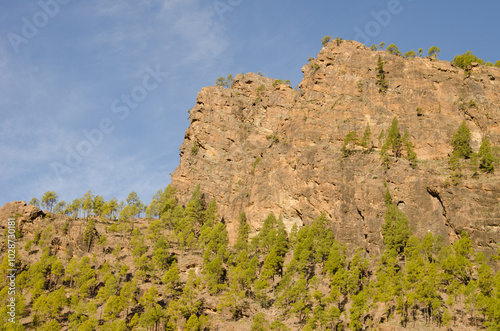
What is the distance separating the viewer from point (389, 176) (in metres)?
116

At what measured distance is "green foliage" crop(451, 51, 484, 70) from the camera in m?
149

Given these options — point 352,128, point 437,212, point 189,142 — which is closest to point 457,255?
point 437,212

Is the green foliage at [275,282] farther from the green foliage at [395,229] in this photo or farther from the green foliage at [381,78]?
the green foliage at [381,78]

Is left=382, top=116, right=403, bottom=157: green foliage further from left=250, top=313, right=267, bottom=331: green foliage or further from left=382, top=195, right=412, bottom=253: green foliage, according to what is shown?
left=250, top=313, right=267, bottom=331: green foliage

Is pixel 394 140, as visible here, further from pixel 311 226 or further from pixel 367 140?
pixel 311 226

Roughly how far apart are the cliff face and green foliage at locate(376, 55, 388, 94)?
1.68 m

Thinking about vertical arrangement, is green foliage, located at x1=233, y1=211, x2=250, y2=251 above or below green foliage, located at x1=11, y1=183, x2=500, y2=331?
above

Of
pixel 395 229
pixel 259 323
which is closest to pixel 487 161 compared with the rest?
pixel 395 229

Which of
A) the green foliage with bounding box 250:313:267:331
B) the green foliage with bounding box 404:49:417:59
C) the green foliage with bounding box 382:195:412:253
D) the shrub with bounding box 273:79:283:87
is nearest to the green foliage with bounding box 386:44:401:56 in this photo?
the green foliage with bounding box 404:49:417:59

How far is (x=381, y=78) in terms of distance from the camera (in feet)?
487

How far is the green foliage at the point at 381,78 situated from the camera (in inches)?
5742

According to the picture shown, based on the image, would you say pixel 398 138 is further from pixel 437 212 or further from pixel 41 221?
pixel 41 221

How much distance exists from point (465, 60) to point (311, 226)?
87409 mm

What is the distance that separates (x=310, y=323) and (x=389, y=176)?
49.8 m
